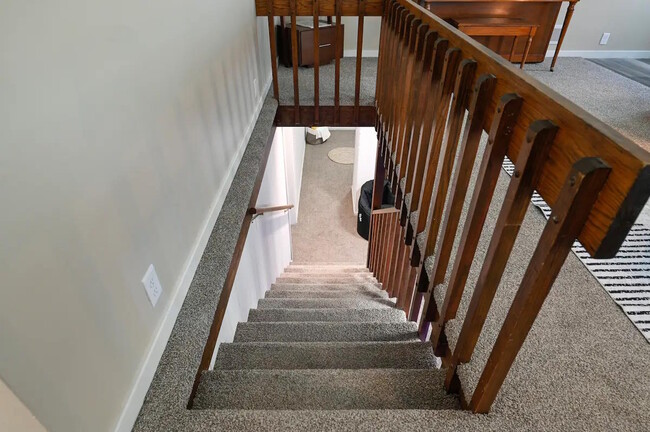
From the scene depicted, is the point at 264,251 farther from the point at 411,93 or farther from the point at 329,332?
the point at 411,93

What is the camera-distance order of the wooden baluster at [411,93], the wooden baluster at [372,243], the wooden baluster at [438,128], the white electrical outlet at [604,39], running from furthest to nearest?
the white electrical outlet at [604,39] → the wooden baluster at [372,243] → the wooden baluster at [411,93] → the wooden baluster at [438,128]

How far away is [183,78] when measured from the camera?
62.2 inches

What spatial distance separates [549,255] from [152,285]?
48.0 inches

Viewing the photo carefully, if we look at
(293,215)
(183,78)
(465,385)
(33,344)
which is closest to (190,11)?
(183,78)

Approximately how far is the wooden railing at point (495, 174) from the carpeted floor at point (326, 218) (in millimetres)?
3375

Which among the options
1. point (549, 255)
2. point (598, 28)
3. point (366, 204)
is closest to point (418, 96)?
point (549, 255)

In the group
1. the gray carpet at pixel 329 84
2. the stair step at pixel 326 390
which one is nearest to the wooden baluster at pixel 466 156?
the stair step at pixel 326 390

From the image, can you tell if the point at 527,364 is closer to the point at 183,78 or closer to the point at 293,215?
the point at 183,78

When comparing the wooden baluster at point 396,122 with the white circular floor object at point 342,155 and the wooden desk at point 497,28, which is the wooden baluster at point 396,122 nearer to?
the wooden desk at point 497,28

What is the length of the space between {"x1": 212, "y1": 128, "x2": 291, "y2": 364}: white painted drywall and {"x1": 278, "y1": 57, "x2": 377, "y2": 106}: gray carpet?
631 millimetres

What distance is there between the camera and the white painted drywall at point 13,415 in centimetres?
72

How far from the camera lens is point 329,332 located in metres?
2.19

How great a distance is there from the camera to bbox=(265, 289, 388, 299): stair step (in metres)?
3.44

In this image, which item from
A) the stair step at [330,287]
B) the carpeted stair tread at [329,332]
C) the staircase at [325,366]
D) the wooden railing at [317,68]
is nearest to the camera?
the staircase at [325,366]
